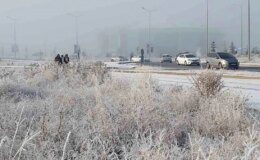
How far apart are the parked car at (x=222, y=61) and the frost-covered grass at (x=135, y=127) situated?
31.0 meters

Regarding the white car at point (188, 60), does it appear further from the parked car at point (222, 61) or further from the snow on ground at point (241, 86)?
the snow on ground at point (241, 86)

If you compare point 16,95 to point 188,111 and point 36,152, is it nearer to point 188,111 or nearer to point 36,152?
point 188,111

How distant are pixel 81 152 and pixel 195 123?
A: 2953 millimetres

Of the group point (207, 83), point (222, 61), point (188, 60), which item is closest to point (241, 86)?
point (207, 83)

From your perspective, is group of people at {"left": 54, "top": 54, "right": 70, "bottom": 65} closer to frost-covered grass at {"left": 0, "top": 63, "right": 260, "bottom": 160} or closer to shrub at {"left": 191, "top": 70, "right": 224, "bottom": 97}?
frost-covered grass at {"left": 0, "top": 63, "right": 260, "bottom": 160}

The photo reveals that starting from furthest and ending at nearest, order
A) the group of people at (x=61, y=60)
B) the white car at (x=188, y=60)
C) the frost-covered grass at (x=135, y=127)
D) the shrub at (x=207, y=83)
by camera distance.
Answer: the white car at (x=188, y=60) < the group of people at (x=61, y=60) < the shrub at (x=207, y=83) < the frost-covered grass at (x=135, y=127)

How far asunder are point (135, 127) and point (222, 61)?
37.2 meters

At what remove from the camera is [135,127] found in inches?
356

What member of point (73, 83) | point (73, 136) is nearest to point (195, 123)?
point (73, 136)

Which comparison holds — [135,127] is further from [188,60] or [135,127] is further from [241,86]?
[188,60]

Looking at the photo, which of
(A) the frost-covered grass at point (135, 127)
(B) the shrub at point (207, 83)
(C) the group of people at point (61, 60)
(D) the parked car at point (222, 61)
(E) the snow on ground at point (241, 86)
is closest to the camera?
(A) the frost-covered grass at point (135, 127)

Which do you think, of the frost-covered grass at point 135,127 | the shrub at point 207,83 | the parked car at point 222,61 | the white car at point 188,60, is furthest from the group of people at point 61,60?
the white car at point 188,60

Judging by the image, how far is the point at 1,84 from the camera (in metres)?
15.5

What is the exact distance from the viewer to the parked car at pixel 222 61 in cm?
4434
